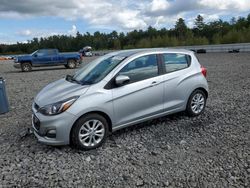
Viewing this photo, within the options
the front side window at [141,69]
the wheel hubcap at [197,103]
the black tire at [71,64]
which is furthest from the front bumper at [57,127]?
the black tire at [71,64]

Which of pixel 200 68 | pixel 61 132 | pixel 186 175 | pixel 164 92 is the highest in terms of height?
pixel 200 68

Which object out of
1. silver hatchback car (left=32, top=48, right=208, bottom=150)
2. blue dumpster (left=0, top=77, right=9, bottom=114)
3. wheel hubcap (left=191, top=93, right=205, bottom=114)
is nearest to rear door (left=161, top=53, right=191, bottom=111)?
silver hatchback car (left=32, top=48, right=208, bottom=150)

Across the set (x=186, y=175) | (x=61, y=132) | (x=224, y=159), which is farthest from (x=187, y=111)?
(x=61, y=132)

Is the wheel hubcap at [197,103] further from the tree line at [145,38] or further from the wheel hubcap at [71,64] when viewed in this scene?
the tree line at [145,38]

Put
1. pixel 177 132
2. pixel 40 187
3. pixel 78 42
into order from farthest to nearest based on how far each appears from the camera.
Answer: pixel 78 42, pixel 177 132, pixel 40 187

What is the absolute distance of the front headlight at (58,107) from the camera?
420cm

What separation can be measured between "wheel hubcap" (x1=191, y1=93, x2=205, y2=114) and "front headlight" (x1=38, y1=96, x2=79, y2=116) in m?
2.90

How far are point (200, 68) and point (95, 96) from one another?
2873 millimetres

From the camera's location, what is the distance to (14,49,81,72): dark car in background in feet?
66.5

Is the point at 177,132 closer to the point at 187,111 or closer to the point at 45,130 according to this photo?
the point at 187,111

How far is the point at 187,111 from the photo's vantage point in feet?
19.3

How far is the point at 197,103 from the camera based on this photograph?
5.98m

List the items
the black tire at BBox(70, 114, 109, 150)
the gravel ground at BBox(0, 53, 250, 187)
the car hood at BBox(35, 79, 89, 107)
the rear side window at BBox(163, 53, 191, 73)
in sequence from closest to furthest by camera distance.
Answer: the gravel ground at BBox(0, 53, 250, 187), the black tire at BBox(70, 114, 109, 150), the car hood at BBox(35, 79, 89, 107), the rear side window at BBox(163, 53, 191, 73)

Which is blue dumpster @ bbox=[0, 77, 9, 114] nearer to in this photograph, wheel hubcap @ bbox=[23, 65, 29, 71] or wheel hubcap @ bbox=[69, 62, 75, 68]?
wheel hubcap @ bbox=[23, 65, 29, 71]
